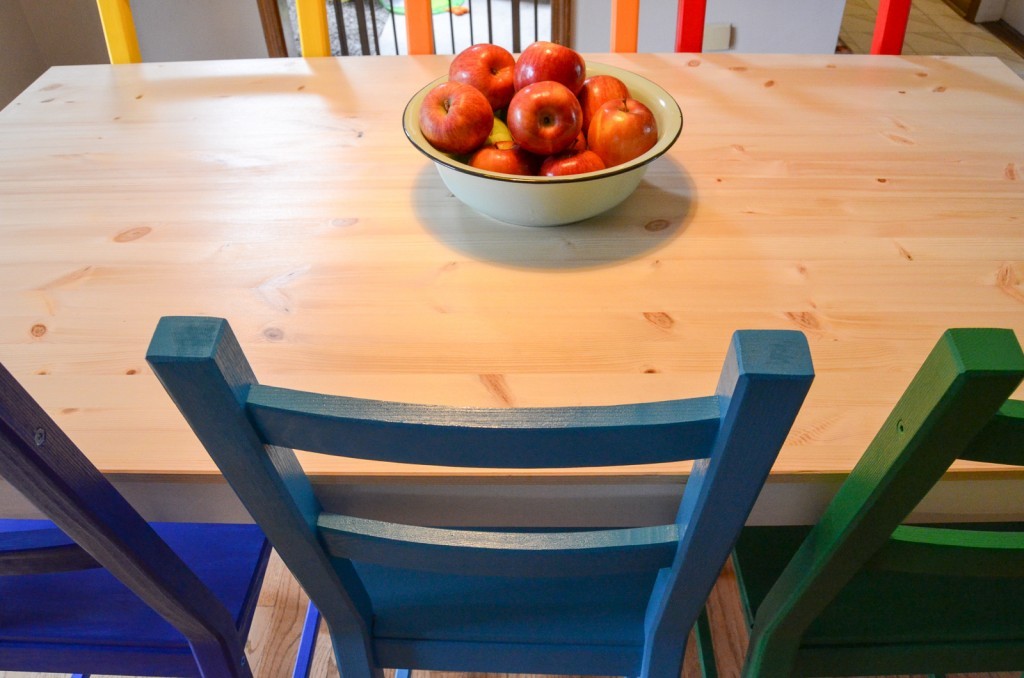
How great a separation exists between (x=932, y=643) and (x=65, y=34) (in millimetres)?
2958

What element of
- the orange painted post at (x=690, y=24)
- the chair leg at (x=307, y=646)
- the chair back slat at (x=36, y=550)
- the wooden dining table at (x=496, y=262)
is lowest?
the chair leg at (x=307, y=646)

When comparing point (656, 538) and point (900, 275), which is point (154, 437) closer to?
point (656, 538)

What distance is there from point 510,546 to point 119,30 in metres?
1.24

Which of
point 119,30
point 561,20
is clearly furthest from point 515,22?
point 119,30

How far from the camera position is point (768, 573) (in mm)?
932

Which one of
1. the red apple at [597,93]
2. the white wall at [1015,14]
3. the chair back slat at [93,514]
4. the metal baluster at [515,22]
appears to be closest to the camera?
the chair back slat at [93,514]

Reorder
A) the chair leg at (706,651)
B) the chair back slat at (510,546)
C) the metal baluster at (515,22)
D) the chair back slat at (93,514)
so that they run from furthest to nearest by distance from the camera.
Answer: the metal baluster at (515,22) < the chair leg at (706,651) < the chair back slat at (510,546) < the chair back slat at (93,514)

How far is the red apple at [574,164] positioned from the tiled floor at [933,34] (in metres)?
2.84

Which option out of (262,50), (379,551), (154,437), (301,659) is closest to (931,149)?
(379,551)

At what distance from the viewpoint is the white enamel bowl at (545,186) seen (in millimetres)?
869

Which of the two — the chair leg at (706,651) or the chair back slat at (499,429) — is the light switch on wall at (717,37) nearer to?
the chair leg at (706,651)

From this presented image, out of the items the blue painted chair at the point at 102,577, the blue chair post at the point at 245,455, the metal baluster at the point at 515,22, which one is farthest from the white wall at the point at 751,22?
the blue chair post at the point at 245,455

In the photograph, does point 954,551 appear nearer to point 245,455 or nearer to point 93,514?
point 245,455

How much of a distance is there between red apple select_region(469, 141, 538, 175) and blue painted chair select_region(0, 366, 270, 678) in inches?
19.8
